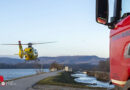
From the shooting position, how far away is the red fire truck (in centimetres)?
336

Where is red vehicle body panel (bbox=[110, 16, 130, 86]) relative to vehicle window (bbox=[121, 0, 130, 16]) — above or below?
below

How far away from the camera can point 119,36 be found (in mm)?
3662

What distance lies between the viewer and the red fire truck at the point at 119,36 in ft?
11.0

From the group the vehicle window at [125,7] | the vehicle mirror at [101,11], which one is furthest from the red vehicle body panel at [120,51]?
the vehicle mirror at [101,11]

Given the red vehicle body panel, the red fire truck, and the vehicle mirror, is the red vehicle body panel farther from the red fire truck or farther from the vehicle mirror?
the vehicle mirror

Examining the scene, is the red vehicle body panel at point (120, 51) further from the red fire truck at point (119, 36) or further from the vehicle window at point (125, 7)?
the vehicle window at point (125, 7)

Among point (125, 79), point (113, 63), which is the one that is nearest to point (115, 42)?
point (113, 63)

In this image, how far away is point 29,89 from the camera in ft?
55.4

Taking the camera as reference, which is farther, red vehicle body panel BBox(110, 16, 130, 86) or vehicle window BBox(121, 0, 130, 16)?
vehicle window BBox(121, 0, 130, 16)

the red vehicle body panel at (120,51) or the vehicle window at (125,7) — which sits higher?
the vehicle window at (125,7)

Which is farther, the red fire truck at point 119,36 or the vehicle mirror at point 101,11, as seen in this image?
the vehicle mirror at point 101,11

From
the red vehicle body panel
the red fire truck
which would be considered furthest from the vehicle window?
the red vehicle body panel

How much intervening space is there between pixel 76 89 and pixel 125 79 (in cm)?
1415

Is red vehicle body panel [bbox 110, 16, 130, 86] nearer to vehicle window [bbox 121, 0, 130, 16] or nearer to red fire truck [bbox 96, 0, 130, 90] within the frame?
red fire truck [bbox 96, 0, 130, 90]
